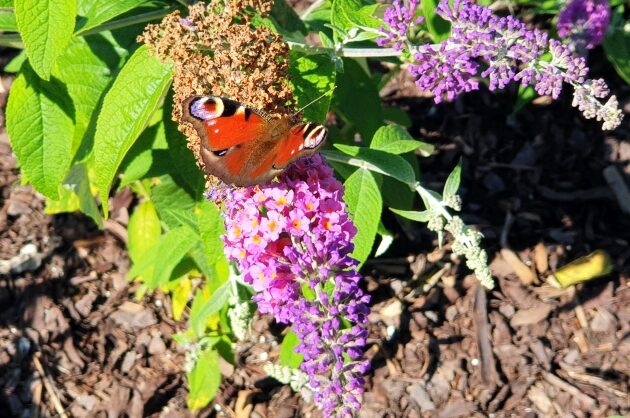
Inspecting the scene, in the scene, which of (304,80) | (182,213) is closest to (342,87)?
(304,80)

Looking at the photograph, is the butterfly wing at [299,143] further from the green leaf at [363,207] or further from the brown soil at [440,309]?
the brown soil at [440,309]

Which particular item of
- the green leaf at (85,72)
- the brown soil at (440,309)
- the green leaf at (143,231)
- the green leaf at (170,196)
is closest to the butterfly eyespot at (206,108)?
the green leaf at (85,72)

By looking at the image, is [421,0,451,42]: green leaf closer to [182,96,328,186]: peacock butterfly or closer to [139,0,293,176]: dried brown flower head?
[139,0,293,176]: dried brown flower head

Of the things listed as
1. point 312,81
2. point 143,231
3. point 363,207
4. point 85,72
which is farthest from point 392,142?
point 143,231

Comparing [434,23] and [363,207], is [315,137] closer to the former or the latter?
[363,207]

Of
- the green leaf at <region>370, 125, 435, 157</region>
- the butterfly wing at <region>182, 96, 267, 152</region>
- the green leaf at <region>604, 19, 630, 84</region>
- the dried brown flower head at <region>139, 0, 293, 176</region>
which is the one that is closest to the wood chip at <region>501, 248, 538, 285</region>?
the green leaf at <region>604, 19, 630, 84</region>

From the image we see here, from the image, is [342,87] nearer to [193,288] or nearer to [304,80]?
[304,80]
